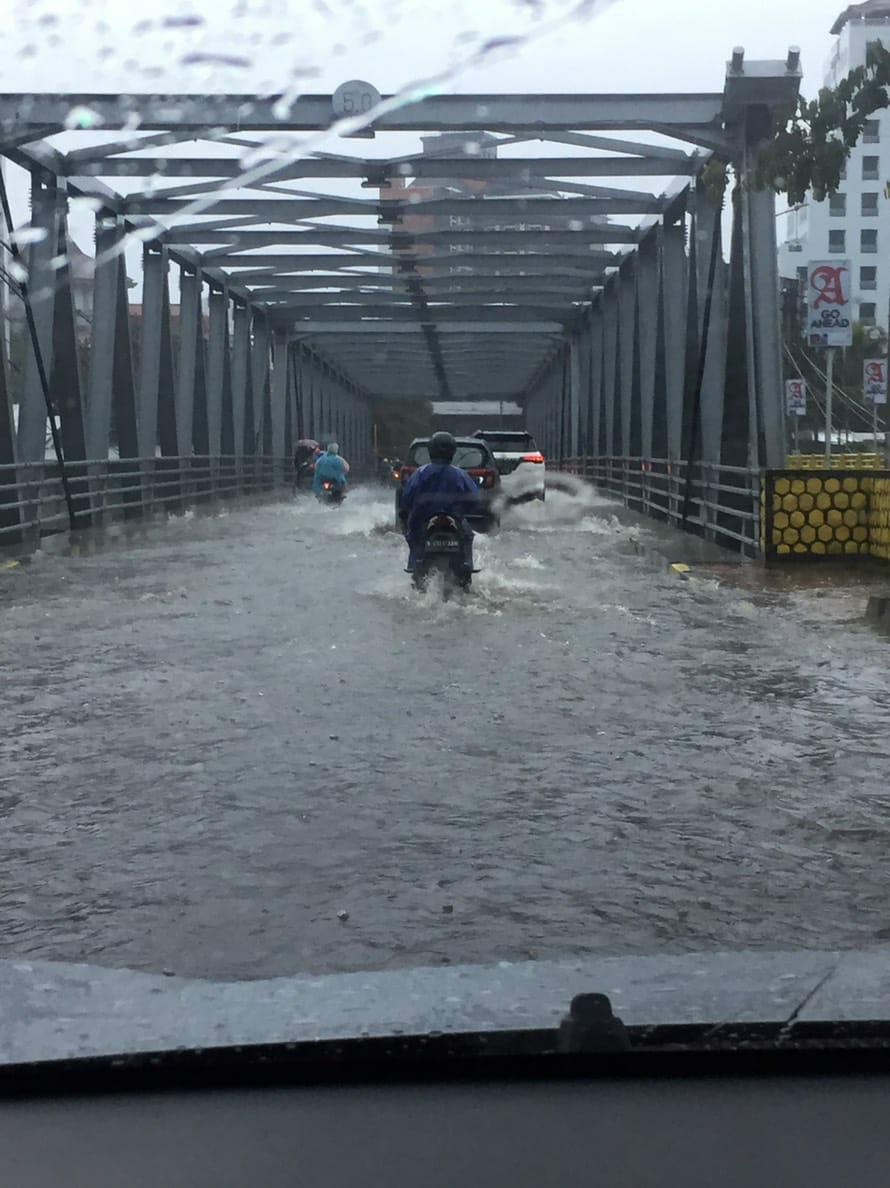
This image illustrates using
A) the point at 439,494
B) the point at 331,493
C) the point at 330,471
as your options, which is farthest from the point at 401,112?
the point at 331,493

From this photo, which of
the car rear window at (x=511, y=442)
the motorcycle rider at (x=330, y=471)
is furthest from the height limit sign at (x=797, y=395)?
the motorcycle rider at (x=330, y=471)

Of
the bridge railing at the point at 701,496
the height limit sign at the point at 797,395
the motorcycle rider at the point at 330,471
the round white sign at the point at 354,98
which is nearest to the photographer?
the bridge railing at the point at 701,496

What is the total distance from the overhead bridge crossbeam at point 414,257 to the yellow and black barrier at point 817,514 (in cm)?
170

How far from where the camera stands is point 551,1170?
7.95ft

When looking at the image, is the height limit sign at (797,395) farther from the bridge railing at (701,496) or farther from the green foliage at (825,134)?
the green foliage at (825,134)

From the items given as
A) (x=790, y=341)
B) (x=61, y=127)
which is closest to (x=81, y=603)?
(x=61, y=127)

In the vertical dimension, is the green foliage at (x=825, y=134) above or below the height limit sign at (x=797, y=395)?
above

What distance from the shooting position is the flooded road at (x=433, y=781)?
455 cm

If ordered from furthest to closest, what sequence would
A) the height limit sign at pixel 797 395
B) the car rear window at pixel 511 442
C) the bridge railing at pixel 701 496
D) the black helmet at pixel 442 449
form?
the height limit sign at pixel 797 395 → the car rear window at pixel 511 442 → the bridge railing at pixel 701 496 → the black helmet at pixel 442 449

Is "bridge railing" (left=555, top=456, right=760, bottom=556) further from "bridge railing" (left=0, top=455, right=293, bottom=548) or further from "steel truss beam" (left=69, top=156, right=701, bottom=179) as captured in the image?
"bridge railing" (left=0, top=455, right=293, bottom=548)

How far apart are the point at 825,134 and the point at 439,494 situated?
3.85 m

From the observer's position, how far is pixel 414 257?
33.7 metres

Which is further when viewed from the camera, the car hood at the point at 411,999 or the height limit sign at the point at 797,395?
the height limit sign at the point at 797,395

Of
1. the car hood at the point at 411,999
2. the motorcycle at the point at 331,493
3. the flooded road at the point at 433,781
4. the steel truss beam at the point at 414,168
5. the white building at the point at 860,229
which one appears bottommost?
the motorcycle at the point at 331,493
